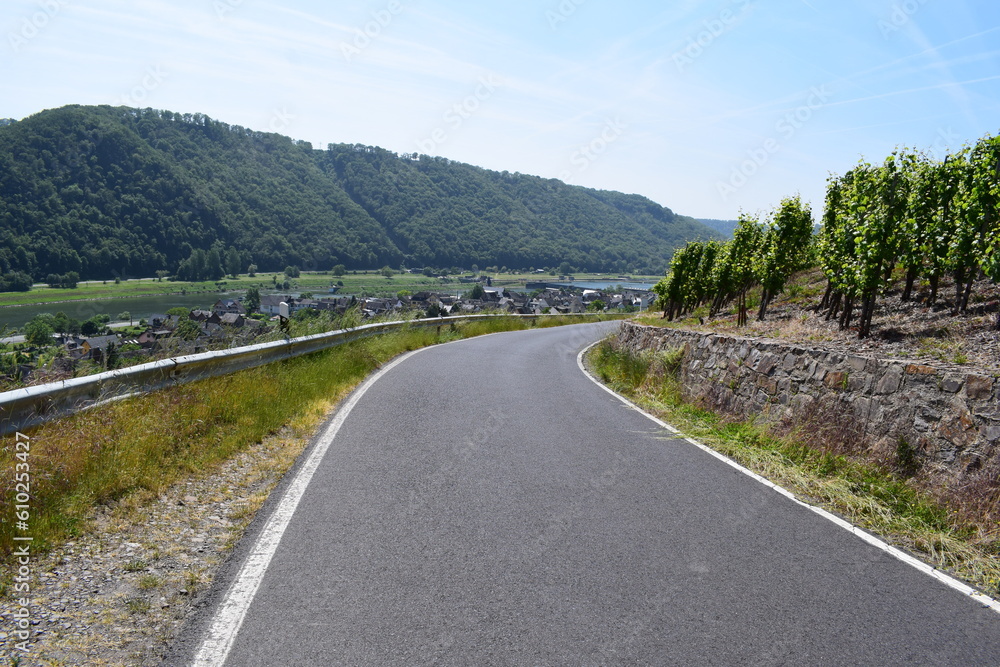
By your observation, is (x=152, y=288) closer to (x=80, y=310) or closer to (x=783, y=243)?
(x=80, y=310)

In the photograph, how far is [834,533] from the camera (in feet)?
14.8

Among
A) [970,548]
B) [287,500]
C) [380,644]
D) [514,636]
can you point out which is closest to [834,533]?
[970,548]

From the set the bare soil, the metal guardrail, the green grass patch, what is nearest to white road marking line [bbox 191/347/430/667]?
the metal guardrail

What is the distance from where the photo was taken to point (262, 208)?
96.2 m

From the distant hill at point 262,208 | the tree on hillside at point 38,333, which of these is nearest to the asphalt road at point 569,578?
the tree on hillside at point 38,333

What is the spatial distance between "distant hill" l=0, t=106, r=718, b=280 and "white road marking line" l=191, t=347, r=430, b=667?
24588 mm

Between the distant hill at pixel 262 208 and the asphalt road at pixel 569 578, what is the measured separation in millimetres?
23587

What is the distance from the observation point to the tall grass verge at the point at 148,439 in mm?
4090

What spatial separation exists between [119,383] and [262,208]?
99229mm

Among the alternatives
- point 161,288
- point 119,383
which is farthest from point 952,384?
point 161,288

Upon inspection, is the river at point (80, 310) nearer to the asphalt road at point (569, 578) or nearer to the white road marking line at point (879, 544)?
the asphalt road at point (569, 578)

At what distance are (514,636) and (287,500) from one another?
2834mm

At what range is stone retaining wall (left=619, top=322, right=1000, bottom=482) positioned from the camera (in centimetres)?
494

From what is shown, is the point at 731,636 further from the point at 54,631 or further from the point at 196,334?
the point at 196,334
